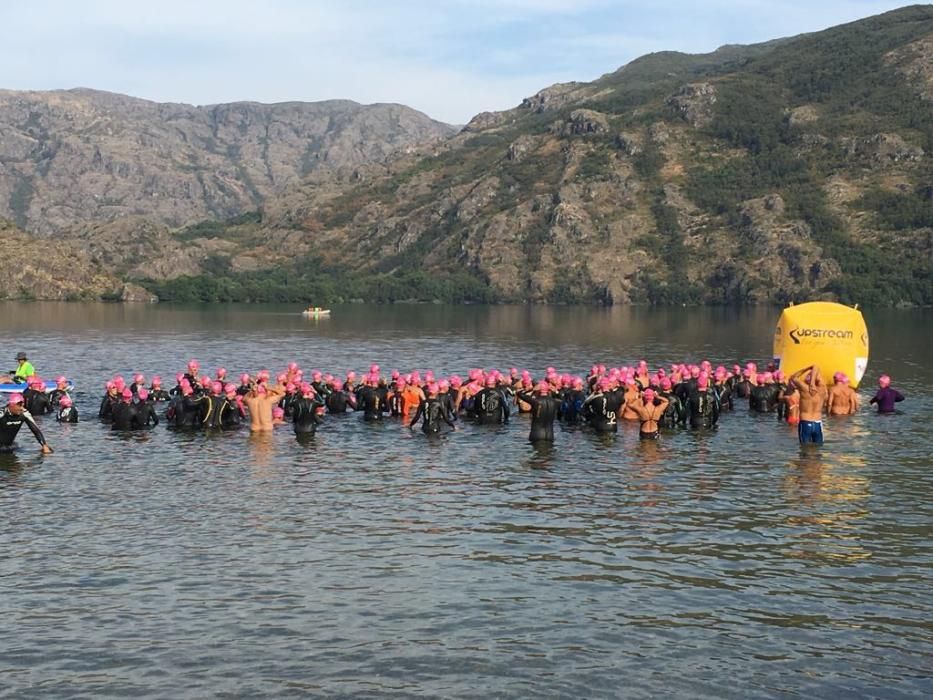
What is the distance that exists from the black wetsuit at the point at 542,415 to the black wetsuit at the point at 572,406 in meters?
4.66

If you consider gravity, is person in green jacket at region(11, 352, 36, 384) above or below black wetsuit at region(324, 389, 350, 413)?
above

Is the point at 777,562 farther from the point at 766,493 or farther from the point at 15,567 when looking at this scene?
the point at 15,567

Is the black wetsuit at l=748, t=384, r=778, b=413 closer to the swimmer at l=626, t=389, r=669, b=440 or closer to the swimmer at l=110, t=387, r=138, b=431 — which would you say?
the swimmer at l=626, t=389, r=669, b=440

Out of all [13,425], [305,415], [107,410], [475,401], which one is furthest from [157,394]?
[475,401]

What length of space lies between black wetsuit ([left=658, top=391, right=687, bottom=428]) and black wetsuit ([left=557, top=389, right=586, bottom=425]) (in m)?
3.28

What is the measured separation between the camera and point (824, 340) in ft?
170

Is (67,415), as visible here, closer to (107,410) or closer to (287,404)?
(107,410)

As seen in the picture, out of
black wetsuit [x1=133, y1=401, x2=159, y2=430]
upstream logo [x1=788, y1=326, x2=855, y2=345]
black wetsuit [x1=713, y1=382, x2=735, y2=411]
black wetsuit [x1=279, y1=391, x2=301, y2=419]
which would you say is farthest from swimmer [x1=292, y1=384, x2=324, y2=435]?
upstream logo [x1=788, y1=326, x2=855, y2=345]

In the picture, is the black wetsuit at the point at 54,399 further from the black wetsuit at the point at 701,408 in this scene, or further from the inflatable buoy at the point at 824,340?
the inflatable buoy at the point at 824,340

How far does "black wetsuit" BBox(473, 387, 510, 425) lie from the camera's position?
44188 millimetres

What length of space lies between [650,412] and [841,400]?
42.5 ft

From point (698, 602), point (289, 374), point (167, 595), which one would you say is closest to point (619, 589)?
point (698, 602)

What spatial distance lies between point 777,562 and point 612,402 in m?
18.3

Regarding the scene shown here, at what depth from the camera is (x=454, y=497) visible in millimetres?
30531
